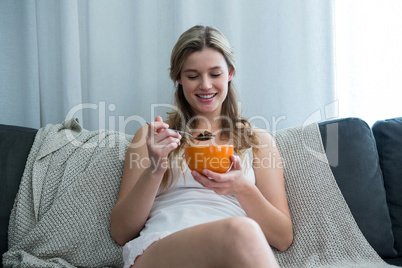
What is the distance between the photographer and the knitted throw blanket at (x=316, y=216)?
1.60 metres

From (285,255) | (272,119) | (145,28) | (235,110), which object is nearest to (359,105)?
(272,119)

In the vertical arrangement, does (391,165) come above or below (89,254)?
above

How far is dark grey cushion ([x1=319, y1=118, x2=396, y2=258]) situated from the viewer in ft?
5.59

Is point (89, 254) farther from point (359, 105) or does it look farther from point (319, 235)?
point (359, 105)

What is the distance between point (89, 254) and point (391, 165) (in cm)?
141

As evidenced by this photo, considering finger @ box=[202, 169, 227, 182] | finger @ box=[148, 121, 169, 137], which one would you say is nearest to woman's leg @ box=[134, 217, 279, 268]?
finger @ box=[202, 169, 227, 182]

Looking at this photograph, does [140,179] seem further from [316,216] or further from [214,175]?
[316,216]

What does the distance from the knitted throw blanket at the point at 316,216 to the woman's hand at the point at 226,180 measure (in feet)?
1.42

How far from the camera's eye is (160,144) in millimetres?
1272

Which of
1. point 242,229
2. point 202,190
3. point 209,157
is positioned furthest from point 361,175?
point 242,229

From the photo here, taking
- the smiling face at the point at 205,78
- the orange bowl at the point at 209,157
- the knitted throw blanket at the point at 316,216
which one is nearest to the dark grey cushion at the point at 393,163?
the knitted throw blanket at the point at 316,216

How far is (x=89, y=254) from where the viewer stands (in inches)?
61.4

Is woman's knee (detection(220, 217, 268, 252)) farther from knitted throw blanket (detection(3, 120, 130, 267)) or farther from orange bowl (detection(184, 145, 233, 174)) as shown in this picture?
knitted throw blanket (detection(3, 120, 130, 267))

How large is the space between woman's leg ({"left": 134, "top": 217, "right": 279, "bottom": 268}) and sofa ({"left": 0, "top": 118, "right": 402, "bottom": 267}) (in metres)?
0.85
